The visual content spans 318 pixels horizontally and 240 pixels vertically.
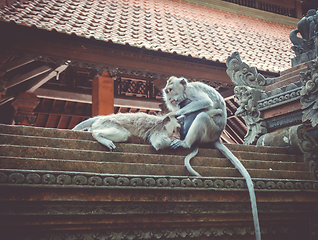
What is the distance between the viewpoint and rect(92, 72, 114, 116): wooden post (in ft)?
30.1

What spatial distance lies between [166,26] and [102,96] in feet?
9.51

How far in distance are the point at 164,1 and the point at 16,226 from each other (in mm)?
10457

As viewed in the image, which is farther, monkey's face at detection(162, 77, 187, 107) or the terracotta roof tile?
the terracotta roof tile

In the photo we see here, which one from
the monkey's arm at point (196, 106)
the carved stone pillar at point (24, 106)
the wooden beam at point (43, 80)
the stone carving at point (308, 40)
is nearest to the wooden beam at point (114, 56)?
the wooden beam at point (43, 80)

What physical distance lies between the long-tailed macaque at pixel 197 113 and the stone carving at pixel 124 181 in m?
0.34

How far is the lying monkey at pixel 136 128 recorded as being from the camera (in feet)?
14.1

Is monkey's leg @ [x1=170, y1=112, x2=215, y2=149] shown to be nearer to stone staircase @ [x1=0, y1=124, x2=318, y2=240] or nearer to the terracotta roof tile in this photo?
stone staircase @ [x1=0, y1=124, x2=318, y2=240]

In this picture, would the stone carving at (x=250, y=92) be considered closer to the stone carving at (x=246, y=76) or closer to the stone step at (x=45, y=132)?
the stone carving at (x=246, y=76)

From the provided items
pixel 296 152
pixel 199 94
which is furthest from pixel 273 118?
pixel 199 94

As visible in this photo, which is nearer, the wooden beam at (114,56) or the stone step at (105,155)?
the stone step at (105,155)

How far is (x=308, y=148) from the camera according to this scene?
207 inches

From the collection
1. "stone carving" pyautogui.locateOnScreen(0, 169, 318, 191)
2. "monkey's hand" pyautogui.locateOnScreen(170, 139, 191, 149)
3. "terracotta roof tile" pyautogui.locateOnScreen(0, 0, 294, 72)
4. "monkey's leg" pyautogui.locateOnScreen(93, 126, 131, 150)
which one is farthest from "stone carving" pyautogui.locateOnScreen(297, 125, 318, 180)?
"terracotta roof tile" pyautogui.locateOnScreen(0, 0, 294, 72)

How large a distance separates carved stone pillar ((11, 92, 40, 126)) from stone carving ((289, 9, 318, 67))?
23.8 ft

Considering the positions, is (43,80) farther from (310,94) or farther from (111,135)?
(310,94)
